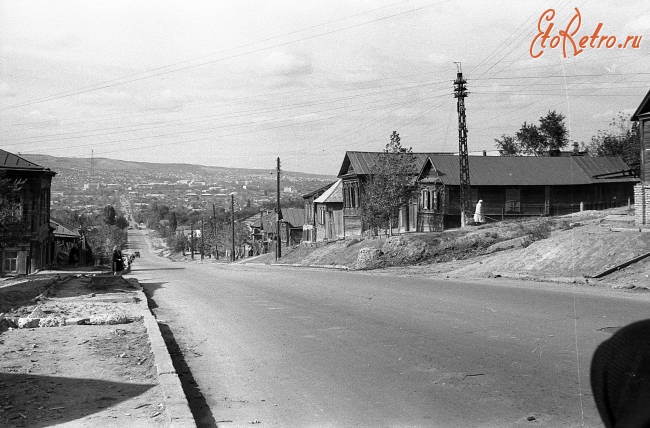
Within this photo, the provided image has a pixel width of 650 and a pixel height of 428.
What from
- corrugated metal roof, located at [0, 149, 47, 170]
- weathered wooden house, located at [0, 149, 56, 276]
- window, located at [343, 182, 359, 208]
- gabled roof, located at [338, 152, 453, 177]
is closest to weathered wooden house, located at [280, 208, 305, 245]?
window, located at [343, 182, 359, 208]

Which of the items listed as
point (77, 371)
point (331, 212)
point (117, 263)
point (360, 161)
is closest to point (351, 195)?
point (360, 161)

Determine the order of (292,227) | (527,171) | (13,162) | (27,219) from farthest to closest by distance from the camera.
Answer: (292,227) → (527,171) → (13,162) → (27,219)

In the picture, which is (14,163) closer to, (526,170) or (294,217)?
(526,170)

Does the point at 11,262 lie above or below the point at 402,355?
above

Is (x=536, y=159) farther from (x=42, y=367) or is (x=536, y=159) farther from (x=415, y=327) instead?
(x=42, y=367)

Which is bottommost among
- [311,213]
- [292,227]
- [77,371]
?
[77,371]

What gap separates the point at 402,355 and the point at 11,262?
48678 mm

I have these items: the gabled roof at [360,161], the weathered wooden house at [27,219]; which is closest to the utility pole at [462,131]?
the gabled roof at [360,161]

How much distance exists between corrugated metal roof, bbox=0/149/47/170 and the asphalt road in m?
39.8

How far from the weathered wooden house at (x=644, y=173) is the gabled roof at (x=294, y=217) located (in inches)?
2613

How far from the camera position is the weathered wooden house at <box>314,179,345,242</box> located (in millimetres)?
69625

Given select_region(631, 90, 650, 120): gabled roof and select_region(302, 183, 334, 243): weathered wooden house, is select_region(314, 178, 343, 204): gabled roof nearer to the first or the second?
select_region(302, 183, 334, 243): weathered wooden house

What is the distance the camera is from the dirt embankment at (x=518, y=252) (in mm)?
21672

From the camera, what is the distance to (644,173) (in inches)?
1174
